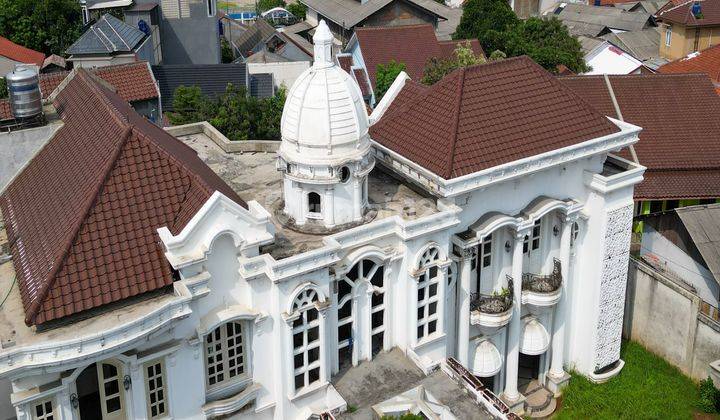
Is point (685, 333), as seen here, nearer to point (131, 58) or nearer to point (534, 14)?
point (131, 58)

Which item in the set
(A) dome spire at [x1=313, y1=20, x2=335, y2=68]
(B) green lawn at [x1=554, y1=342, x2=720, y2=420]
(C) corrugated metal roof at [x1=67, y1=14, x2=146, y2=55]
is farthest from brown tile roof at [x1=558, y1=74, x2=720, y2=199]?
(C) corrugated metal roof at [x1=67, y1=14, x2=146, y2=55]

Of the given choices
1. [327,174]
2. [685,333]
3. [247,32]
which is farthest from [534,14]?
[327,174]

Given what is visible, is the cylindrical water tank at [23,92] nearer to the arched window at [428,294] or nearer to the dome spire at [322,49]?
the dome spire at [322,49]

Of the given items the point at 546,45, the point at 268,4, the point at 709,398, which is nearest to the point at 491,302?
the point at 709,398

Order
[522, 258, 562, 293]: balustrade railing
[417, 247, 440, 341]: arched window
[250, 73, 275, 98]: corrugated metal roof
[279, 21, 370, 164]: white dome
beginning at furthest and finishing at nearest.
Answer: [250, 73, 275, 98]: corrugated metal roof < [522, 258, 562, 293]: balustrade railing < [417, 247, 440, 341]: arched window < [279, 21, 370, 164]: white dome

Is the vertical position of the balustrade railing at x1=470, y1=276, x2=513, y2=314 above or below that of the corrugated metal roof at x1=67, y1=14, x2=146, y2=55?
below

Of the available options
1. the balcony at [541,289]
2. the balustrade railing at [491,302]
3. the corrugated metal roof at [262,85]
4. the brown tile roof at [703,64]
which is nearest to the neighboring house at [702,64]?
the brown tile roof at [703,64]

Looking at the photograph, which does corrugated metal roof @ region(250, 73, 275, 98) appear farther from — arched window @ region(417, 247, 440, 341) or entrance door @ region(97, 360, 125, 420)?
A: entrance door @ region(97, 360, 125, 420)
